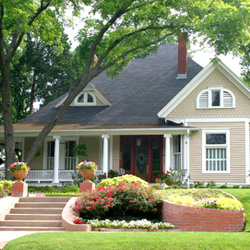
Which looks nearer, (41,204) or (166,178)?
(41,204)

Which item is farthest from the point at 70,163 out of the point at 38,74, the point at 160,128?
the point at 38,74

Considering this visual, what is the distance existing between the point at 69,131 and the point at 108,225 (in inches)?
429

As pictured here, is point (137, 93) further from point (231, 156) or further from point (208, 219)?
point (208, 219)

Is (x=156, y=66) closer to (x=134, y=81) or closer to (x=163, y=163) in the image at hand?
(x=134, y=81)

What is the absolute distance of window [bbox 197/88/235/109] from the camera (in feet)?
67.7

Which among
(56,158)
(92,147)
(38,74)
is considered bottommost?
(56,158)

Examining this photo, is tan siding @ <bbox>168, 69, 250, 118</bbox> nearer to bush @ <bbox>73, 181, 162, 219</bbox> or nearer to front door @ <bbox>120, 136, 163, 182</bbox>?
front door @ <bbox>120, 136, 163, 182</bbox>

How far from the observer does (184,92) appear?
20.9m

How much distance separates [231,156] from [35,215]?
10.9m

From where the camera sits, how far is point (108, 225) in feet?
37.9

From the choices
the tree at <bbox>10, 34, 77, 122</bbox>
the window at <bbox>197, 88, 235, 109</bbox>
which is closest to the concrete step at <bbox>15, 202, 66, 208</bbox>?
the window at <bbox>197, 88, 235, 109</bbox>

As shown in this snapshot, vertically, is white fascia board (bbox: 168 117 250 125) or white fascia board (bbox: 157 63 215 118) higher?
white fascia board (bbox: 157 63 215 118)

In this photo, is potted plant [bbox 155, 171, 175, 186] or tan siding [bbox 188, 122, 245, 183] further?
tan siding [bbox 188, 122, 245, 183]

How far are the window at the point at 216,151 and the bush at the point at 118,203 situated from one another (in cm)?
799
